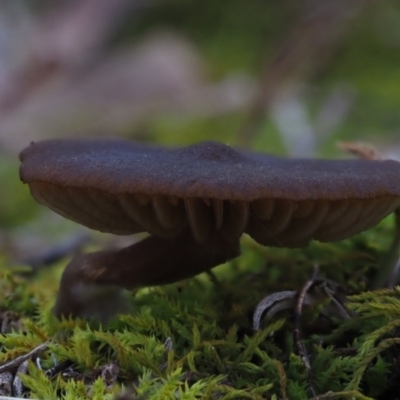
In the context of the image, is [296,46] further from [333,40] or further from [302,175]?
[302,175]

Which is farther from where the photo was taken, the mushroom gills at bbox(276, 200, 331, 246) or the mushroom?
the mushroom gills at bbox(276, 200, 331, 246)

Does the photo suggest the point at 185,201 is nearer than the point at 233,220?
Yes

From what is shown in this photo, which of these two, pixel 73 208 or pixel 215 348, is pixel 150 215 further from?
pixel 215 348

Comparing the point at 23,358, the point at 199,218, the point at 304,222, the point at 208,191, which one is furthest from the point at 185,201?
the point at 23,358

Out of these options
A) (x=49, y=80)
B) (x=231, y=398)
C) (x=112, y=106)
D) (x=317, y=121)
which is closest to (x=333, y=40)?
(x=317, y=121)

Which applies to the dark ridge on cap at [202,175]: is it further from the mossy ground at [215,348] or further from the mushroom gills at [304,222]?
the mossy ground at [215,348]

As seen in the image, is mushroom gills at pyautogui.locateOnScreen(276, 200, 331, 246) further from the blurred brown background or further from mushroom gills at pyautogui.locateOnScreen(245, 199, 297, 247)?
the blurred brown background

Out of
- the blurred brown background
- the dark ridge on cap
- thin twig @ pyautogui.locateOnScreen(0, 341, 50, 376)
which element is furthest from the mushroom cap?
the blurred brown background
